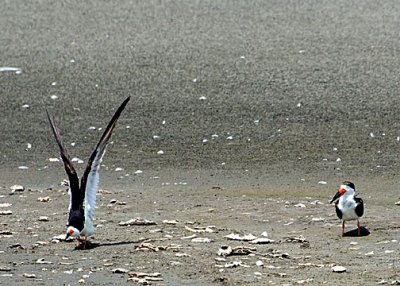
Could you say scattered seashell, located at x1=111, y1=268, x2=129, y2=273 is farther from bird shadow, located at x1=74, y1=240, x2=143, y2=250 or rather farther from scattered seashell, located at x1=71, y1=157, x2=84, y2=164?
scattered seashell, located at x1=71, y1=157, x2=84, y2=164

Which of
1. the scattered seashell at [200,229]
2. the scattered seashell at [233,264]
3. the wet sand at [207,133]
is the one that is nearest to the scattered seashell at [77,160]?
the wet sand at [207,133]

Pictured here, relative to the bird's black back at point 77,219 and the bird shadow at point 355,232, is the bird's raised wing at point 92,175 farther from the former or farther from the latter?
the bird shadow at point 355,232

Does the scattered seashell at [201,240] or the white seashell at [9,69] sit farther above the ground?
the white seashell at [9,69]

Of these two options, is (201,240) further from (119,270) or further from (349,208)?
(349,208)

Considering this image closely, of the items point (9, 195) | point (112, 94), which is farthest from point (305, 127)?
point (9, 195)

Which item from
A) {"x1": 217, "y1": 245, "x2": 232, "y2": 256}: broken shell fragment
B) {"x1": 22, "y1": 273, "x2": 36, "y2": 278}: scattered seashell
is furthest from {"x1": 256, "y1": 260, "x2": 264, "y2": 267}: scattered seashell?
Result: {"x1": 22, "y1": 273, "x2": 36, "y2": 278}: scattered seashell

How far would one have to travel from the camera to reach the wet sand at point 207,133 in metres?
8.80

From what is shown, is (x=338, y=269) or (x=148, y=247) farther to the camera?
(x=148, y=247)

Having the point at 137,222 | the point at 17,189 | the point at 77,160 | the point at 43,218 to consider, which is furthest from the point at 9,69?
the point at 137,222

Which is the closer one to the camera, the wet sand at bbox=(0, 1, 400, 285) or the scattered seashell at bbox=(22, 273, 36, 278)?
the scattered seashell at bbox=(22, 273, 36, 278)

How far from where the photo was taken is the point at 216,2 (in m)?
18.1

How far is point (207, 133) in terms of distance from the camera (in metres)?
13.4

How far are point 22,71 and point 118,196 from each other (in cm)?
462

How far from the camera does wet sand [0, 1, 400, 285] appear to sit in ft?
28.9
